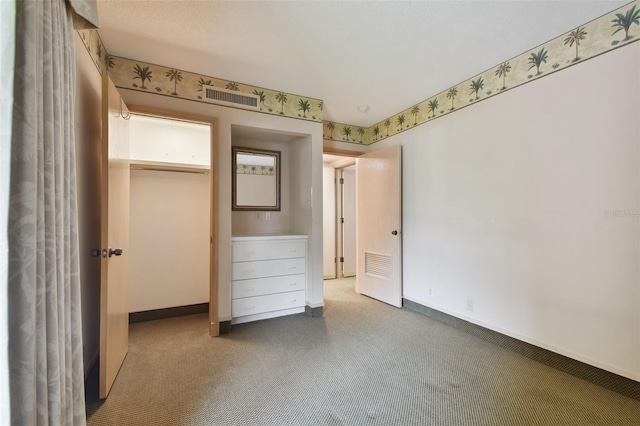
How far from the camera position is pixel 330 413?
5.33 feet

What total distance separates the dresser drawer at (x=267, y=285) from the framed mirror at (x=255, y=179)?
931 mm

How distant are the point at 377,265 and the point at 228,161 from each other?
236 cm

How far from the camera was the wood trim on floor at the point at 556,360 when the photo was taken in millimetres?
1827

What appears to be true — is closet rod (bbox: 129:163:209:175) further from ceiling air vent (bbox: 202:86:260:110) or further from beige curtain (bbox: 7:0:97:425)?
beige curtain (bbox: 7:0:97:425)

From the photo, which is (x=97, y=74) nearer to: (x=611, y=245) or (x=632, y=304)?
(x=611, y=245)

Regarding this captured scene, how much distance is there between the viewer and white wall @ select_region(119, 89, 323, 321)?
104 inches

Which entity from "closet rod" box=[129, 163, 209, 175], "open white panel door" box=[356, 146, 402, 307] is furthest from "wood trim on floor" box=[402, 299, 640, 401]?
"closet rod" box=[129, 163, 209, 175]

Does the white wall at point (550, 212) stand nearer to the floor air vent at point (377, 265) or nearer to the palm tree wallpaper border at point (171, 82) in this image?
the floor air vent at point (377, 265)

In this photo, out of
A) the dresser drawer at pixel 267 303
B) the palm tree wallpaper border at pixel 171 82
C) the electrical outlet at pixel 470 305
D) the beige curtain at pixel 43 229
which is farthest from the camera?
the dresser drawer at pixel 267 303

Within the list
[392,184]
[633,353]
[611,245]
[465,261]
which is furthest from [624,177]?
[392,184]

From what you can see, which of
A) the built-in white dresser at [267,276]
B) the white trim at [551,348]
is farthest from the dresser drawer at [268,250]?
the white trim at [551,348]

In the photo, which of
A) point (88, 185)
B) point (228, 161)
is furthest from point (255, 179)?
point (88, 185)

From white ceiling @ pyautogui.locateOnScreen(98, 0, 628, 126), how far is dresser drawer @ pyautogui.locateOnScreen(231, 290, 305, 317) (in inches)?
90.2

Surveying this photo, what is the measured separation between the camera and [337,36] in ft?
6.86
